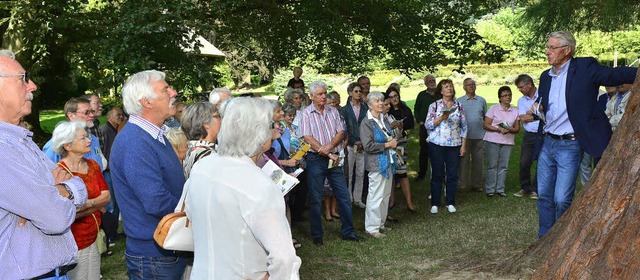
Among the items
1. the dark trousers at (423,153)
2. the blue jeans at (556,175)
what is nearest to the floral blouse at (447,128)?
the dark trousers at (423,153)

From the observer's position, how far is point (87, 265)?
4523mm

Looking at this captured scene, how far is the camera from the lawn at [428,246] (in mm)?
7000

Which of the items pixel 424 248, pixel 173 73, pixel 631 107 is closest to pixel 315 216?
pixel 424 248

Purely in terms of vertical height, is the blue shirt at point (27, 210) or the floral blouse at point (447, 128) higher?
the blue shirt at point (27, 210)

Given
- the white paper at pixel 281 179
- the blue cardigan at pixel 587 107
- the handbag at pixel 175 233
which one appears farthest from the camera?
the blue cardigan at pixel 587 107

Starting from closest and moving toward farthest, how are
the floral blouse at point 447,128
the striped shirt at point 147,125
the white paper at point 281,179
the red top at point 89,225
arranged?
the striped shirt at point 147,125
the white paper at point 281,179
the red top at point 89,225
the floral blouse at point 447,128

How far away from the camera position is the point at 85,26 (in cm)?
1166

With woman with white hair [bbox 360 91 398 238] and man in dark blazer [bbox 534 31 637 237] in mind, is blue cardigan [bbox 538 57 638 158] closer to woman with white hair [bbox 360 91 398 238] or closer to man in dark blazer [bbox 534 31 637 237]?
man in dark blazer [bbox 534 31 637 237]

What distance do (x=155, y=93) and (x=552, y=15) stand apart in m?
7.93

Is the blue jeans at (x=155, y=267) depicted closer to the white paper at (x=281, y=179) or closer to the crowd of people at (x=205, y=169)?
the crowd of people at (x=205, y=169)

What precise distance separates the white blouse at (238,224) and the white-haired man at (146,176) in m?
0.66

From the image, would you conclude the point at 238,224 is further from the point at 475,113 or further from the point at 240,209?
the point at 475,113

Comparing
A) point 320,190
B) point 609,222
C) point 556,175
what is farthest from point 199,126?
point 320,190

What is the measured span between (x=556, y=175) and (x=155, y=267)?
4023 millimetres
